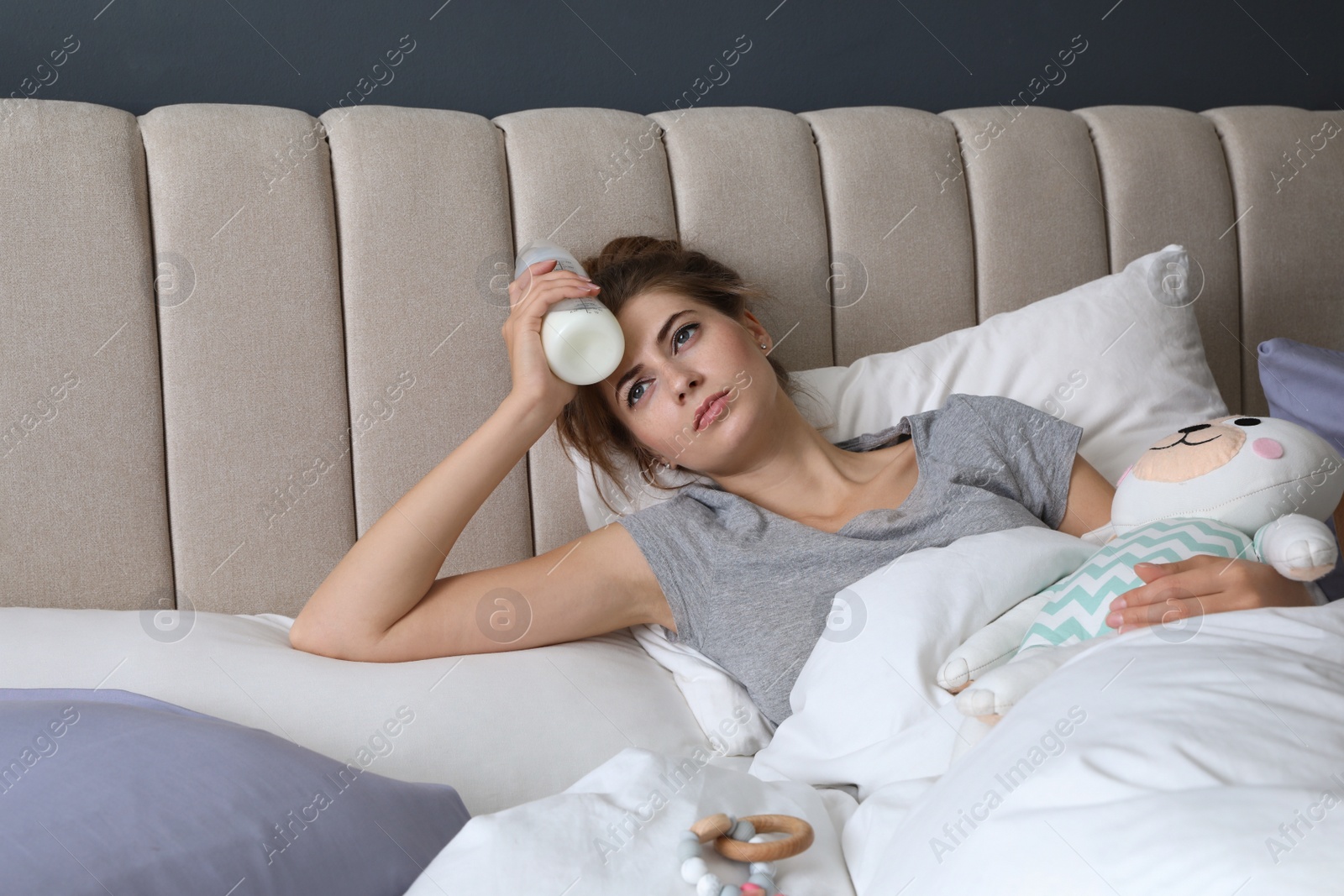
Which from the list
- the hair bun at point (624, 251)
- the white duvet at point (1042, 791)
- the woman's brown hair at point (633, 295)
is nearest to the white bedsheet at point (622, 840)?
the white duvet at point (1042, 791)

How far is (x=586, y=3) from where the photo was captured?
4.98ft

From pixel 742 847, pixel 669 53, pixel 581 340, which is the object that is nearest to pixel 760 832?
pixel 742 847

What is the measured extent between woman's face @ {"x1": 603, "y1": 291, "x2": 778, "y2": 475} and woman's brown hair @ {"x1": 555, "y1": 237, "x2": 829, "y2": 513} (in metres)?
0.02

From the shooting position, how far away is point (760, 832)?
74cm

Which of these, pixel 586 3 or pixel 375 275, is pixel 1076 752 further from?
pixel 586 3

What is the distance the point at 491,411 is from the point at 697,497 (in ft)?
0.96

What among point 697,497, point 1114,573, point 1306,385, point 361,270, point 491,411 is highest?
point 361,270

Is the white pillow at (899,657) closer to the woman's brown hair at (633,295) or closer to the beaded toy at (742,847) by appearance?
the beaded toy at (742,847)

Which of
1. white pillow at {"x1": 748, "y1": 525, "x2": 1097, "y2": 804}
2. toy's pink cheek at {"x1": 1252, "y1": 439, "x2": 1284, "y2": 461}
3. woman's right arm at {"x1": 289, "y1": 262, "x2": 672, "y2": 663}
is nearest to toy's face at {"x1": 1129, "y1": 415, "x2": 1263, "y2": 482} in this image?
toy's pink cheek at {"x1": 1252, "y1": 439, "x2": 1284, "y2": 461}

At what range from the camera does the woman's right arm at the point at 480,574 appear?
1.05 meters

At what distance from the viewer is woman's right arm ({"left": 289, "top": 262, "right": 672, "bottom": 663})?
105 centimetres

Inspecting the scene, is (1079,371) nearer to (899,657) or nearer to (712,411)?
(712,411)

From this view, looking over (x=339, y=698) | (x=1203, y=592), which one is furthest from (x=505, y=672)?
(x=1203, y=592)

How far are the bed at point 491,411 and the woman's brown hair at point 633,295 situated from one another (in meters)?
0.05
